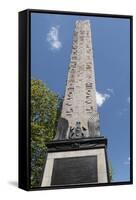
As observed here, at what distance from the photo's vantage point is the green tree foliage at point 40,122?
30.5 feet

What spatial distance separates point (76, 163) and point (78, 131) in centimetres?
38

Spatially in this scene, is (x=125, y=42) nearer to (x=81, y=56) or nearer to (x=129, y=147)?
(x=81, y=56)

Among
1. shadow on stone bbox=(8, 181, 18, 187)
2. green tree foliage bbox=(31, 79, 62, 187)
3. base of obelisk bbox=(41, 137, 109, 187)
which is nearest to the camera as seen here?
green tree foliage bbox=(31, 79, 62, 187)

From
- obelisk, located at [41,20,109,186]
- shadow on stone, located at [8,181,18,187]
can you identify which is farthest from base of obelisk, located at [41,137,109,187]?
shadow on stone, located at [8,181,18,187]

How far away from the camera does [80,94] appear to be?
9.55 meters

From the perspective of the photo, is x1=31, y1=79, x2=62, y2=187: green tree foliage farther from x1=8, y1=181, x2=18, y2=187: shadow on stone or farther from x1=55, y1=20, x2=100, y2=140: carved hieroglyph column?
x1=8, y1=181, x2=18, y2=187: shadow on stone

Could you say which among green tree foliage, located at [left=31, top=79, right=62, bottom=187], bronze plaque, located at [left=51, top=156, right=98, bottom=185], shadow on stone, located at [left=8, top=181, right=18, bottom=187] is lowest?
shadow on stone, located at [left=8, top=181, right=18, bottom=187]

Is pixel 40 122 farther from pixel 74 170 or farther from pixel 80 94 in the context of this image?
pixel 74 170

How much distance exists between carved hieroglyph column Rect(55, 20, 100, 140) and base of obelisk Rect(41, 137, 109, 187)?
9 centimetres

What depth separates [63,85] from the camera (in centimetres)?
945

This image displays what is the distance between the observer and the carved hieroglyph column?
9.48 m

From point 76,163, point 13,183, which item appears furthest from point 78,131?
point 13,183

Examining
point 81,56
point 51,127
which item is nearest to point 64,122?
point 51,127

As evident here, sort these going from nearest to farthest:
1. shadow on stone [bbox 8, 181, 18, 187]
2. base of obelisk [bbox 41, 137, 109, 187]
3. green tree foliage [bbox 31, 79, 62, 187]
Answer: green tree foliage [bbox 31, 79, 62, 187] < base of obelisk [bbox 41, 137, 109, 187] < shadow on stone [bbox 8, 181, 18, 187]
